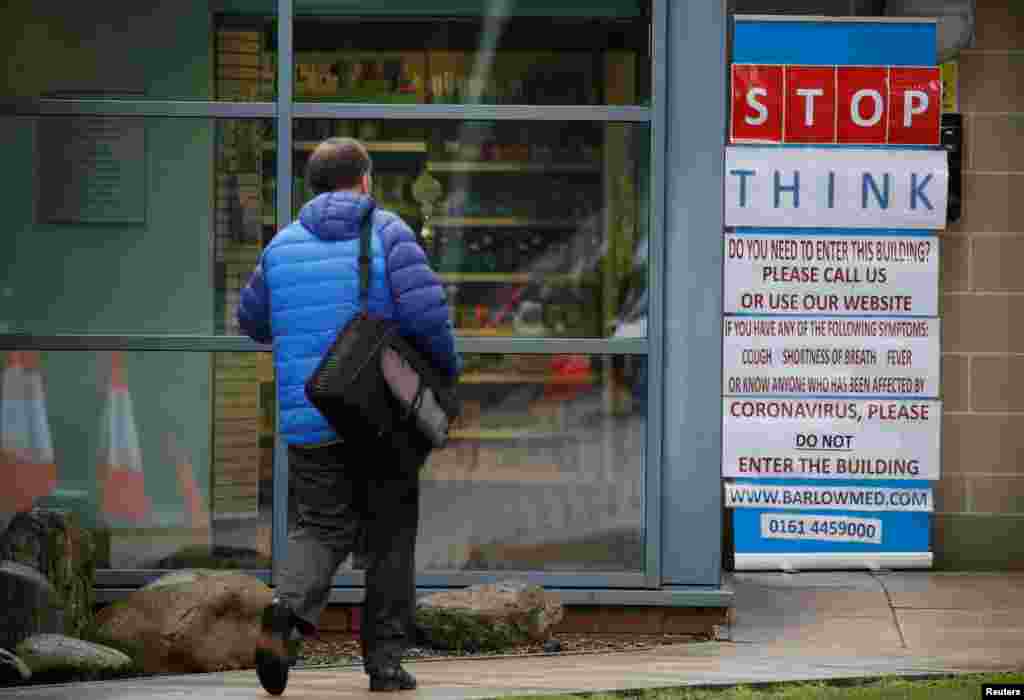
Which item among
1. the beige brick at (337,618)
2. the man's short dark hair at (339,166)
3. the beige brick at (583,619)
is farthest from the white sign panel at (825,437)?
the man's short dark hair at (339,166)

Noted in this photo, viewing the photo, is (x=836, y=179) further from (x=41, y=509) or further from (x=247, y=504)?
(x=41, y=509)

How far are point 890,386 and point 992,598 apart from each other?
114 centimetres

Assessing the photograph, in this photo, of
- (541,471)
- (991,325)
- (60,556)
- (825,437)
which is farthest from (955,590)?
(60,556)

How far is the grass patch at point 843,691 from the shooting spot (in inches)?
243

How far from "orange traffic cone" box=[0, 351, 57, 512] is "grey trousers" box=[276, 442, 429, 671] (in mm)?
2144

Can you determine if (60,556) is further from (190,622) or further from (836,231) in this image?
(836,231)

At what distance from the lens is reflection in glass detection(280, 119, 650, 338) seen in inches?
313

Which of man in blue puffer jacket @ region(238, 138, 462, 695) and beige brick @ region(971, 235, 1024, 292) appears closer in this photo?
man in blue puffer jacket @ region(238, 138, 462, 695)

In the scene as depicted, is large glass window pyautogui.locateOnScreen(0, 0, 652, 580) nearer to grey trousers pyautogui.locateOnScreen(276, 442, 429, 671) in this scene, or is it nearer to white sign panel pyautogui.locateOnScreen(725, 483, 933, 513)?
white sign panel pyautogui.locateOnScreen(725, 483, 933, 513)

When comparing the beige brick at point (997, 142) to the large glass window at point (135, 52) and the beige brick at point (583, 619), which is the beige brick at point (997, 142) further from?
the large glass window at point (135, 52)

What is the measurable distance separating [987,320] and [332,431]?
4726 millimetres

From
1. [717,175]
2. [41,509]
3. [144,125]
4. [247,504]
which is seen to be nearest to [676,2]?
[717,175]

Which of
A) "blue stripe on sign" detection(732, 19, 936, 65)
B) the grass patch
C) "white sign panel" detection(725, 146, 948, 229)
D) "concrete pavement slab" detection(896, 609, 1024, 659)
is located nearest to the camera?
the grass patch

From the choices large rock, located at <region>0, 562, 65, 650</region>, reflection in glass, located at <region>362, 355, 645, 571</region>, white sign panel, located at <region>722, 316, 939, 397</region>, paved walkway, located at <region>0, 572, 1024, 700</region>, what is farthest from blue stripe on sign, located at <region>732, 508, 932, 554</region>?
large rock, located at <region>0, 562, 65, 650</region>
